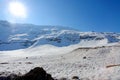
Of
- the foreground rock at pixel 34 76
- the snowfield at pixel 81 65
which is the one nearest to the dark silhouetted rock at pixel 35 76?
the foreground rock at pixel 34 76

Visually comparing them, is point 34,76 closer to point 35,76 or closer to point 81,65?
point 35,76

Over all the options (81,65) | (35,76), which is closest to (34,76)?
(35,76)

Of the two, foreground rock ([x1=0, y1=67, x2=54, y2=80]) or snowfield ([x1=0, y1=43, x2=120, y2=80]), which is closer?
foreground rock ([x1=0, y1=67, x2=54, y2=80])

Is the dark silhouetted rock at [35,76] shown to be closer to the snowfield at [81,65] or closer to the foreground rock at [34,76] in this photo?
the foreground rock at [34,76]

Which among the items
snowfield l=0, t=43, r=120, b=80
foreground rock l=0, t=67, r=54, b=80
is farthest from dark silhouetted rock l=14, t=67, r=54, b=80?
snowfield l=0, t=43, r=120, b=80

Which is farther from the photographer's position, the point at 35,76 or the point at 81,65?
the point at 81,65

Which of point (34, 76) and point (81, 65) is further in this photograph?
point (81, 65)

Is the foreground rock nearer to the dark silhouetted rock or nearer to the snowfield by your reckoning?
the dark silhouetted rock

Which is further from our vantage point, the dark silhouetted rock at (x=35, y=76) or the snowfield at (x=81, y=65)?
the snowfield at (x=81, y=65)

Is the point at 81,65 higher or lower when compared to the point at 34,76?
lower

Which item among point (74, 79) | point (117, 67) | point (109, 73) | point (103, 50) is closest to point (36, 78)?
point (74, 79)

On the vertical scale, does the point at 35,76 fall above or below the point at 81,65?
above

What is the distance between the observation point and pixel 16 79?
21.3 meters

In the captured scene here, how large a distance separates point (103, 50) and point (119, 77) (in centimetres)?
2919
